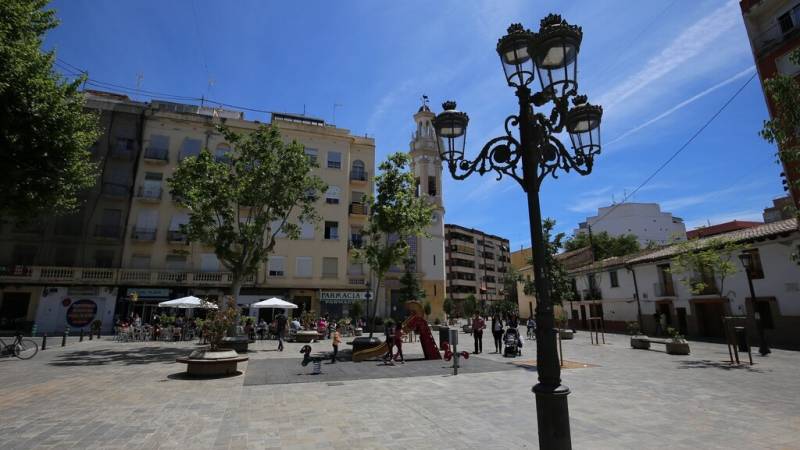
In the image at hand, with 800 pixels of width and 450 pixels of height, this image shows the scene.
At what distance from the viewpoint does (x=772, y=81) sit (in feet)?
31.4

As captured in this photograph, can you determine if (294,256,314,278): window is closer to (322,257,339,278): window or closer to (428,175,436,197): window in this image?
(322,257,339,278): window

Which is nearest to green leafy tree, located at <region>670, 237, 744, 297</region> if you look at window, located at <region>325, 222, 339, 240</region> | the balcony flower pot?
the balcony flower pot

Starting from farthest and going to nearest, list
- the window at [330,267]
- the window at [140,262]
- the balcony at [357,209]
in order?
1. the balcony at [357,209]
2. the window at [330,267]
3. the window at [140,262]

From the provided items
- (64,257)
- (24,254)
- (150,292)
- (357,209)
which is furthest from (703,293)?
(24,254)

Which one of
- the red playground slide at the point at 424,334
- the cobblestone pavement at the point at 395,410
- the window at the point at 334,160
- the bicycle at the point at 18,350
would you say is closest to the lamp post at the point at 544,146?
the cobblestone pavement at the point at 395,410

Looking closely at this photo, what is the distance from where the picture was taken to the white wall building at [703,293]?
68.3 feet

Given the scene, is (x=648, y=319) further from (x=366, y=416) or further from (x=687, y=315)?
(x=366, y=416)

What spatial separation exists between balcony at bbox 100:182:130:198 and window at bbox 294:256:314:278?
14475 mm

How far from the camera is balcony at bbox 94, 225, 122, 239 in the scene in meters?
29.9

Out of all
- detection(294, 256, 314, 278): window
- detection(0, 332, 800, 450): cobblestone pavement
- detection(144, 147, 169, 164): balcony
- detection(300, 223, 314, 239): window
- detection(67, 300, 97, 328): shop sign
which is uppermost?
detection(144, 147, 169, 164): balcony

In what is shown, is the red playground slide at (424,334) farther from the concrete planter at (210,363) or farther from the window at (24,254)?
the window at (24,254)

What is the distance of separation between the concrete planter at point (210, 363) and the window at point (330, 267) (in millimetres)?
22205

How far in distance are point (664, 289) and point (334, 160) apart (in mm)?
28868

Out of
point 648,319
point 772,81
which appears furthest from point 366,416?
point 648,319
